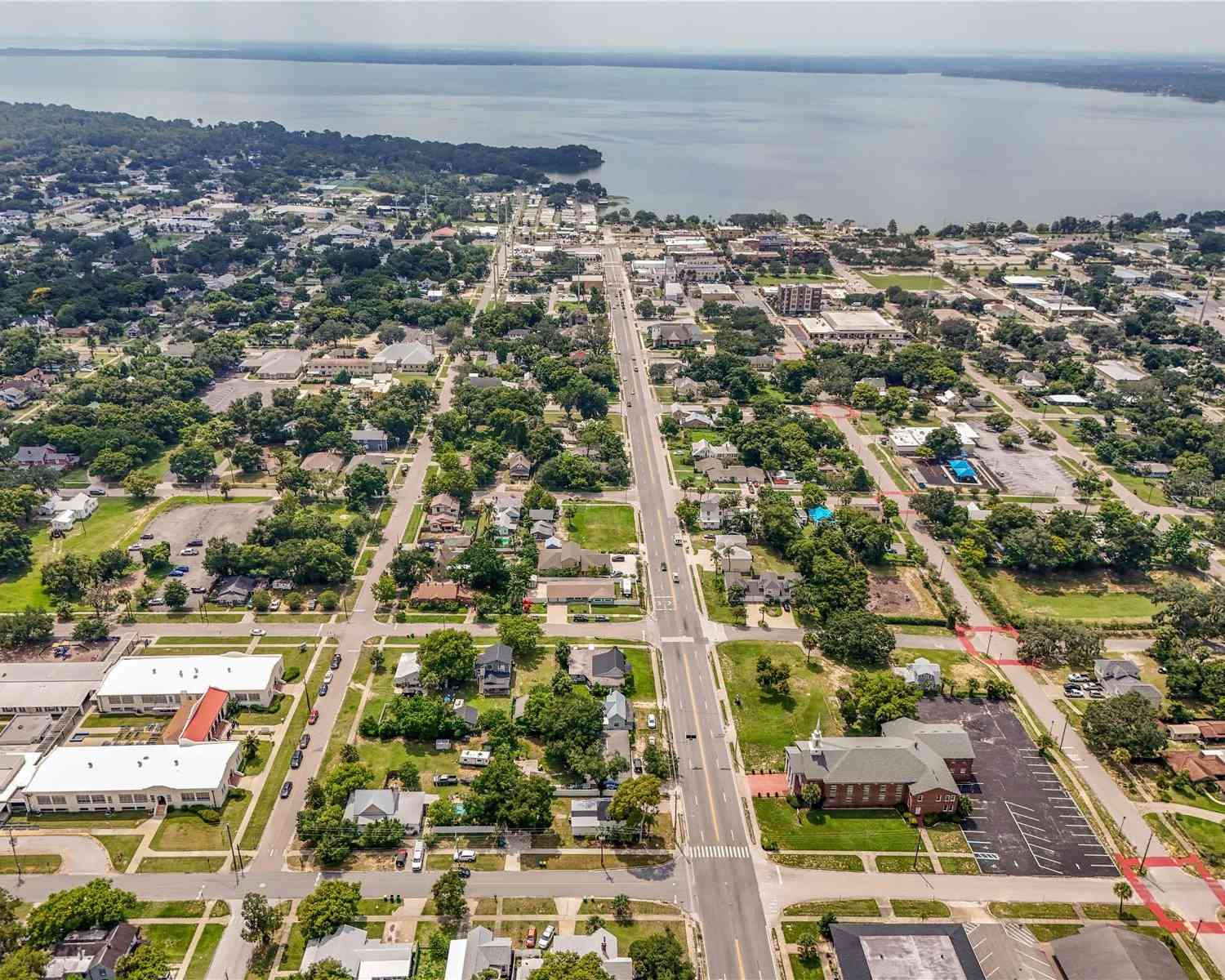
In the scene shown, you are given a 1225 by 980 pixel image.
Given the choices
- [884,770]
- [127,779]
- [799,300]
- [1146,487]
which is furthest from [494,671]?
[799,300]

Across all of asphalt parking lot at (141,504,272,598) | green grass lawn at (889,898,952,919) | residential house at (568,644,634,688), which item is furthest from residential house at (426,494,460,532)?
green grass lawn at (889,898,952,919)

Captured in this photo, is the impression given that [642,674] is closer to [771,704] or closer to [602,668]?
[602,668]

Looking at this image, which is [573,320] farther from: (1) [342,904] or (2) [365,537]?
(1) [342,904]

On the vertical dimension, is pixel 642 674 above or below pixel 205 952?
above

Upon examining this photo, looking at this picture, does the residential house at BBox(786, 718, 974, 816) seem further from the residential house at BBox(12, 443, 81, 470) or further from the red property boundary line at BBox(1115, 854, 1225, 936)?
the residential house at BBox(12, 443, 81, 470)

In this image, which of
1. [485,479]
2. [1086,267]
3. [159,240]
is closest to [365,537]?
[485,479]

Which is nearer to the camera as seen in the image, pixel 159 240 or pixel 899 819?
pixel 899 819
